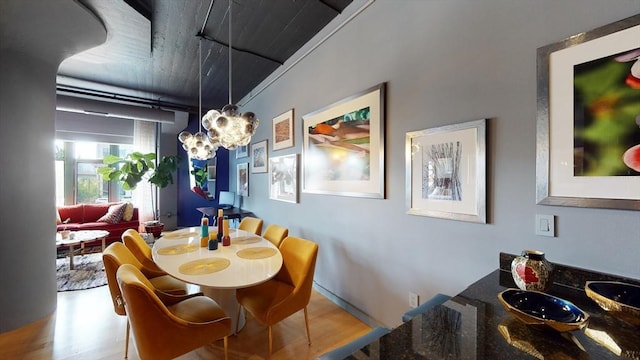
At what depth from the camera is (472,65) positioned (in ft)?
5.23

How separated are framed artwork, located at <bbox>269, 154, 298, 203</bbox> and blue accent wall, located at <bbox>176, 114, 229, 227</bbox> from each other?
306 centimetres

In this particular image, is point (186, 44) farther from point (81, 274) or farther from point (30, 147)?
point (81, 274)

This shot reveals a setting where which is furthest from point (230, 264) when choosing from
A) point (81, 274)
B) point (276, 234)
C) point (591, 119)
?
point (81, 274)

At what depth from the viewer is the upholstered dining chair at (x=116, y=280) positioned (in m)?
1.79

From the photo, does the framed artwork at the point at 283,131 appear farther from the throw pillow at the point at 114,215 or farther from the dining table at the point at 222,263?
the throw pillow at the point at 114,215

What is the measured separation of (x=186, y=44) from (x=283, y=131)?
1597 millimetres

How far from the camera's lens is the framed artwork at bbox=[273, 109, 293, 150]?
3.54m

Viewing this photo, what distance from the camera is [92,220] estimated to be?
5418mm

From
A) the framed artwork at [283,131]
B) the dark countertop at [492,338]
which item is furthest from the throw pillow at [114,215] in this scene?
the dark countertop at [492,338]

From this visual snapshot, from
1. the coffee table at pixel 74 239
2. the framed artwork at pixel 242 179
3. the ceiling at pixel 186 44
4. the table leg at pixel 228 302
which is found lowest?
the table leg at pixel 228 302

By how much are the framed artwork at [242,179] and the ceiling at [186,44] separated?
4.89 feet

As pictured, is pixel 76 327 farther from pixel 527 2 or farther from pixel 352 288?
pixel 527 2

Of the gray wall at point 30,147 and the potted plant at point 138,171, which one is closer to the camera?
the gray wall at point 30,147

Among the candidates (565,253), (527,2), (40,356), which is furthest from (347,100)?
(40,356)
